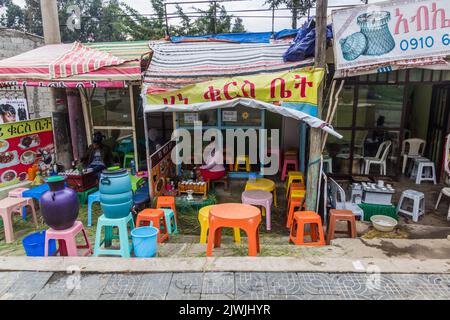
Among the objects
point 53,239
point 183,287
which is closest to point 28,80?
point 53,239

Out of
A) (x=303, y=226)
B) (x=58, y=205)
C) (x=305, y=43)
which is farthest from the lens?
(x=305, y=43)

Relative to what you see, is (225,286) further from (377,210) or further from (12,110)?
(12,110)

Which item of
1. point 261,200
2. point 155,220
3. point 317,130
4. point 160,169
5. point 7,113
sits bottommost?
point 155,220

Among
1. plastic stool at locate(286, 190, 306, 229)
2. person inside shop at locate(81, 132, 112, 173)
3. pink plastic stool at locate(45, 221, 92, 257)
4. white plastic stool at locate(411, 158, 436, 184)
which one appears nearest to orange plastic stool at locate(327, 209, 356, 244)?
plastic stool at locate(286, 190, 306, 229)

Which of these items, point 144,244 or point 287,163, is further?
point 287,163

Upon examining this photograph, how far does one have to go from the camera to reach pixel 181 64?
6.82m

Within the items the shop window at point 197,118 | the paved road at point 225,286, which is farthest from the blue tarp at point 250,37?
the paved road at point 225,286

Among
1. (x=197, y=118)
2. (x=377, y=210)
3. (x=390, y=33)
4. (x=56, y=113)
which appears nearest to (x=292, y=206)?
(x=377, y=210)

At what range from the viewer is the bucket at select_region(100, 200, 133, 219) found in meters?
4.95

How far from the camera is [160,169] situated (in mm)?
7305

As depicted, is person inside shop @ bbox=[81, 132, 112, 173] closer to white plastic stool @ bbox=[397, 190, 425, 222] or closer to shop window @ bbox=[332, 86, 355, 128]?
shop window @ bbox=[332, 86, 355, 128]

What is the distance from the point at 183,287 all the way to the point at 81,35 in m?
33.6

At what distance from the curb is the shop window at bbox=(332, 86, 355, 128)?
4.30 meters

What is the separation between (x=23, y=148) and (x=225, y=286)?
6779mm
